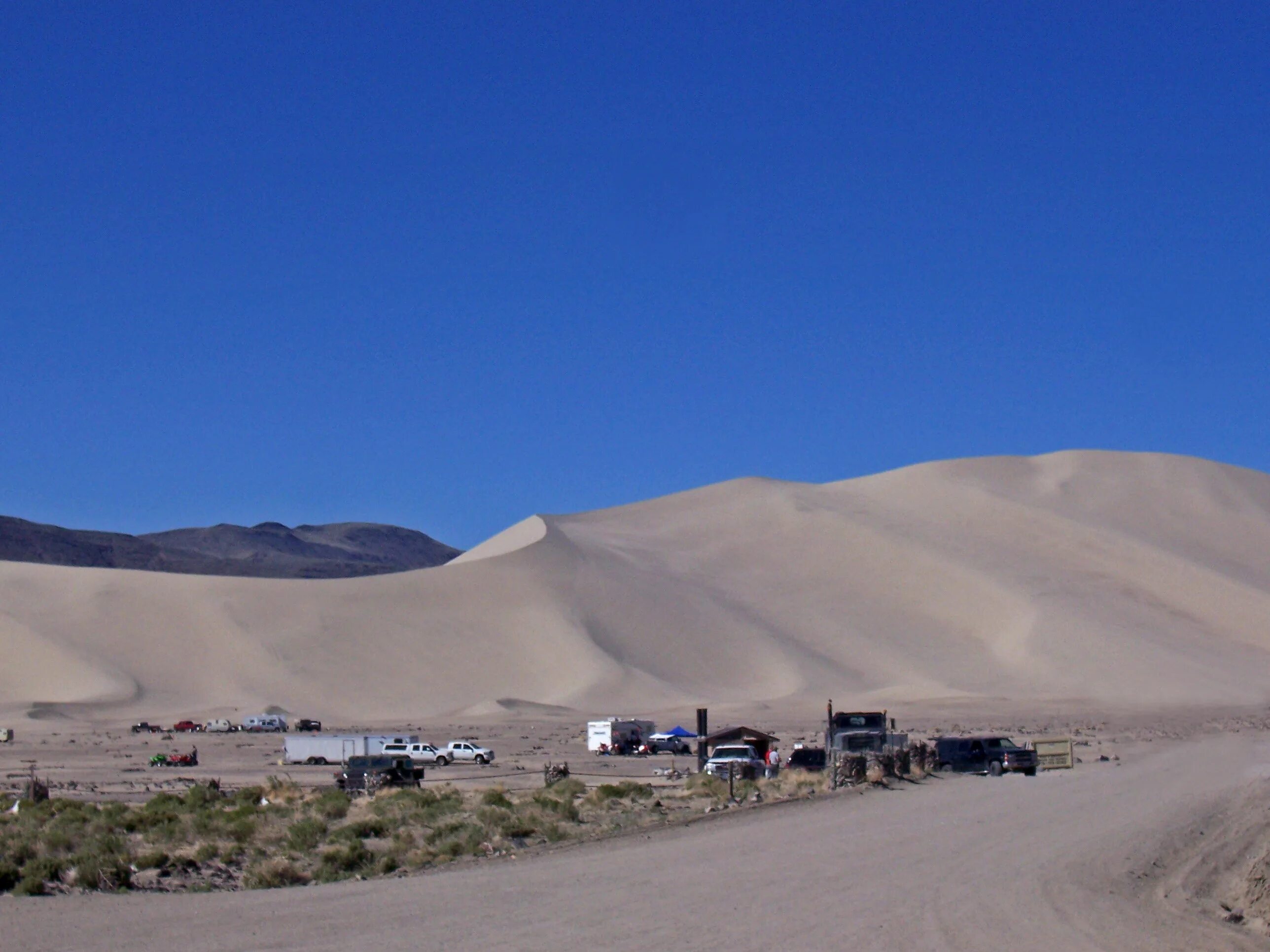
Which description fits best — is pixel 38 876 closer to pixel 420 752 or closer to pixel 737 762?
pixel 737 762

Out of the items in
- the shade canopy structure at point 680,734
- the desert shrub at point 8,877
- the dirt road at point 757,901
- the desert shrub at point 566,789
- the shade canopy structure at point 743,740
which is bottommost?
the dirt road at point 757,901

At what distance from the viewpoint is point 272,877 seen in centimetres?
1519

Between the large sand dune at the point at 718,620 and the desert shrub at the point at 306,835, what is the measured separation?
161 feet

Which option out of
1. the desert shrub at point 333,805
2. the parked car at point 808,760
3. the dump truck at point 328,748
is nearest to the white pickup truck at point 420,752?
the dump truck at point 328,748

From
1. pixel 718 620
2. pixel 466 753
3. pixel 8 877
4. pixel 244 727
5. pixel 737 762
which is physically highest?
pixel 718 620

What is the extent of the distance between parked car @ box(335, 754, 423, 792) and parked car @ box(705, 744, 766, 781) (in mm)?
6291

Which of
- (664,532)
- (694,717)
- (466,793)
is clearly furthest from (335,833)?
(664,532)

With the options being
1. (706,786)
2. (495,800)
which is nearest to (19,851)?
(495,800)

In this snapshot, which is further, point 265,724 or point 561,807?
point 265,724

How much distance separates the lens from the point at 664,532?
109 metres

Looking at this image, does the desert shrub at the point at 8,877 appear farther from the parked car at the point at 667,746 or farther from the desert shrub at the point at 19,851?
A: the parked car at the point at 667,746

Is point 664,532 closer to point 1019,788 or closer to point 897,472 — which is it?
point 897,472

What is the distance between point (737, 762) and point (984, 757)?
5.80m

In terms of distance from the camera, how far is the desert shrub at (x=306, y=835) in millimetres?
17672
